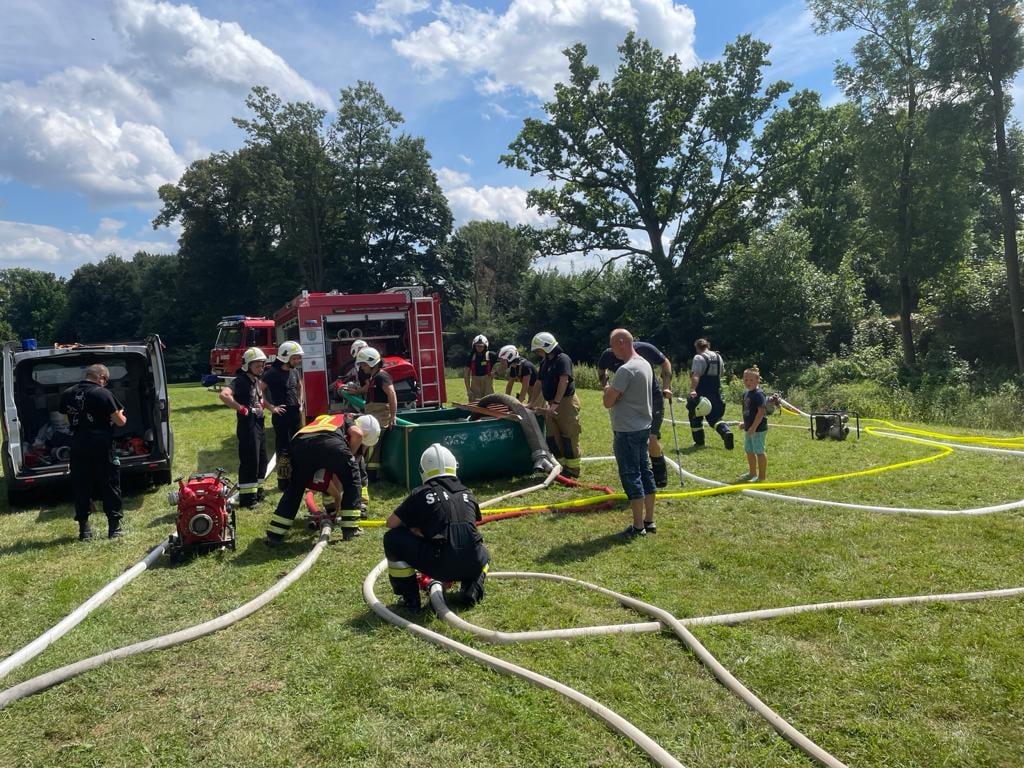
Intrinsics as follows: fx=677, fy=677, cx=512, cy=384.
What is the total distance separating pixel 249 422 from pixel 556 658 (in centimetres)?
469

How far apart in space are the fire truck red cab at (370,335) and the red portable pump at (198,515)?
17.1 ft

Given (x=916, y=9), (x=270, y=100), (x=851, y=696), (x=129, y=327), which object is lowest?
(x=851, y=696)

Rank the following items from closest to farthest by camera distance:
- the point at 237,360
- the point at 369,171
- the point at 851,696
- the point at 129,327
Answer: the point at 851,696, the point at 237,360, the point at 369,171, the point at 129,327

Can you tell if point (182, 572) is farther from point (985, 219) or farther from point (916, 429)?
point (985, 219)

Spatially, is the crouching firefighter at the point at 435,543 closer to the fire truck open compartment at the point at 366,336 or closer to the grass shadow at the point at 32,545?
the grass shadow at the point at 32,545

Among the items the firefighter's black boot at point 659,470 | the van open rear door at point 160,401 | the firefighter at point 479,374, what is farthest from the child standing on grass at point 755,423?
the van open rear door at point 160,401

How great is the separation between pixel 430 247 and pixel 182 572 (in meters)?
41.6

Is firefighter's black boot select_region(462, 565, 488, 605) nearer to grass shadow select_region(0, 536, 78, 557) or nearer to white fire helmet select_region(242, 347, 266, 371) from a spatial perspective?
white fire helmet select_region(242, 347, 266, 371)

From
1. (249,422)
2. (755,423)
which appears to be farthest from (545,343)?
(249,422)

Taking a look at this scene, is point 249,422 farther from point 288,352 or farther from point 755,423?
point 755,423

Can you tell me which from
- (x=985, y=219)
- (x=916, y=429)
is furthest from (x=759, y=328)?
(x=985, y=219)

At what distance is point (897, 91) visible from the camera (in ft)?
76.5

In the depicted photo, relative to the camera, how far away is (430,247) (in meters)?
45.3

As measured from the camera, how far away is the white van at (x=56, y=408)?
7273 millimetres
